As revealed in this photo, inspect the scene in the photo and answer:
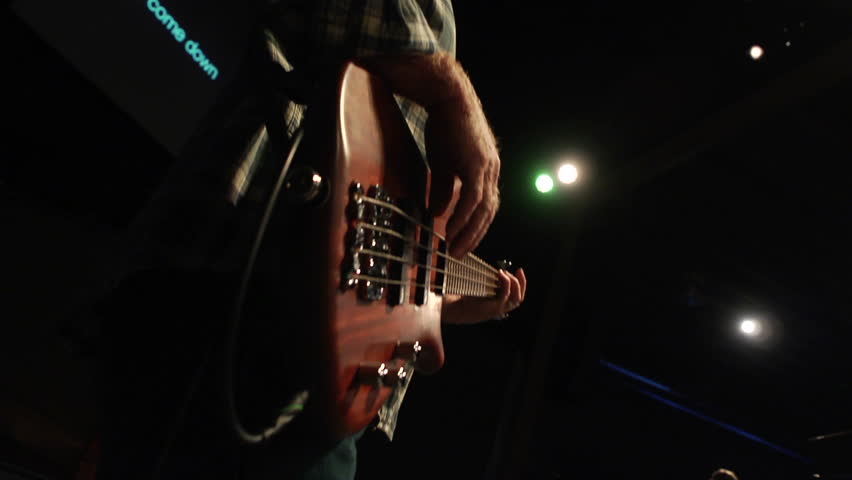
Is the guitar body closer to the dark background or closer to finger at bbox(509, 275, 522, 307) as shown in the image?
finger at bbox(509, 275, 522, 307)

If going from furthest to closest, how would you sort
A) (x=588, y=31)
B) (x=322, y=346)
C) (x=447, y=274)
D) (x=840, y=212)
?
(x=840, y=212), (x=588, y=31), (x=447, y=274), (x=322, y=346)

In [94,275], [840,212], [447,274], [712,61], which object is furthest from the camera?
[840,212]

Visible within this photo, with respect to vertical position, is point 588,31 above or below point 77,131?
above

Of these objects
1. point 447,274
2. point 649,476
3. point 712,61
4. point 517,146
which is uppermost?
point 712,61

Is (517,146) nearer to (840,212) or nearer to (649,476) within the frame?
(840,212)

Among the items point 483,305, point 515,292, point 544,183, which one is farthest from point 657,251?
point 483,305

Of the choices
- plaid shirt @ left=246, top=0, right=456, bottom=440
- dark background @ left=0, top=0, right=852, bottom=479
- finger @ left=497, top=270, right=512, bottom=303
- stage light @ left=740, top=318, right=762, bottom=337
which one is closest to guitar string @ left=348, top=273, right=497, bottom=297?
plaid shirt @ left=246, top=0, right=456, bottom=440

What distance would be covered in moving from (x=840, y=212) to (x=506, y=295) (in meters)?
3.08

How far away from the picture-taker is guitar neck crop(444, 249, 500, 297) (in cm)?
110

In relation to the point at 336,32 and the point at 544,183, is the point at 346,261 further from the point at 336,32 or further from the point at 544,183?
the point at 544,183

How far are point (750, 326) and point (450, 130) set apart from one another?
13.4 feet

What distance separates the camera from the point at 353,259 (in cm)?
63

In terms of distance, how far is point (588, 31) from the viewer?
297 centimetres

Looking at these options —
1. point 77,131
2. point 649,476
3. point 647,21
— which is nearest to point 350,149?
point 77,131
